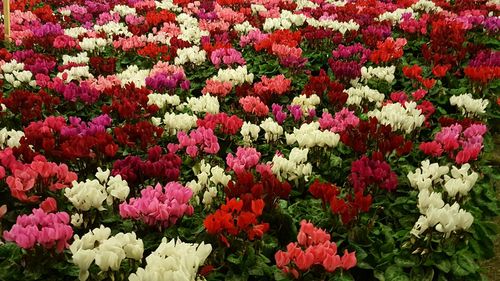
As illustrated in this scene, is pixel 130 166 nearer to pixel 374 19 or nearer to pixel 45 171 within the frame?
pixel 45 171

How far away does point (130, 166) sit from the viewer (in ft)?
13.3

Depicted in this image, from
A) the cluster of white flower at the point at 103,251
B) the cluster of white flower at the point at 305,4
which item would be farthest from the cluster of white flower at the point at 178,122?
the cluster of white flower at the point at 305,4

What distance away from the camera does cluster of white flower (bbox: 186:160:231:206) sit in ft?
12.7

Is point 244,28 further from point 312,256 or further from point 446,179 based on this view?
point 312,256

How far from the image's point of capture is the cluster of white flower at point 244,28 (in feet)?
30.3

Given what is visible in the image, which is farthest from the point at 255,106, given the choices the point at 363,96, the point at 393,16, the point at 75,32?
the point at 393,16

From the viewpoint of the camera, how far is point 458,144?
4645mm

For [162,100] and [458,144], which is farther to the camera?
[162,100]

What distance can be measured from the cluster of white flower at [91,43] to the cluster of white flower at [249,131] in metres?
4.28

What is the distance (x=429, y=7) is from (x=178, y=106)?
6.79 m

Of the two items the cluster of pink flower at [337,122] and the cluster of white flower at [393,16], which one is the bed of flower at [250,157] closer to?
the cluster of pink flower at [337,122]

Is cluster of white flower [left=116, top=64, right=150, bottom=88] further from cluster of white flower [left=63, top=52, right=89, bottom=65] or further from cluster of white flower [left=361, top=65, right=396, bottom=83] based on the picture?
cluster of white flower [left=361, top=65, right=396, bottom=83]

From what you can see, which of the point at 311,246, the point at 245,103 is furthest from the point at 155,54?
the point at 311,246

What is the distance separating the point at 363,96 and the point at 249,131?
1780 mm
